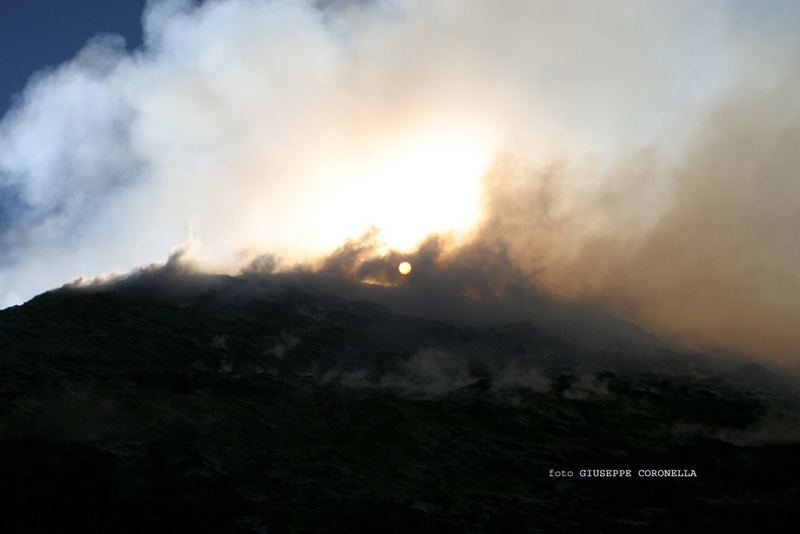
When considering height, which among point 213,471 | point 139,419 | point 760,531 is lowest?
point 760,531

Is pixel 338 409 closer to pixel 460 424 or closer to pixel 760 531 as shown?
pixel 460 424

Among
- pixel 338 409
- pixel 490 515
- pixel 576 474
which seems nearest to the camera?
pixel 490 515

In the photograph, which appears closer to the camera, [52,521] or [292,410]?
[52,521]

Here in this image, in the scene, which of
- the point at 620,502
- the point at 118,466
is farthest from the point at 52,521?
the point at 620,502

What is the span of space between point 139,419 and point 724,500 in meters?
122

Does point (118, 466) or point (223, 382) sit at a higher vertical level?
point (223, 382)

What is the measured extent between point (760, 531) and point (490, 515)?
43.8 meters

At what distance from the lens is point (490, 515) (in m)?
125

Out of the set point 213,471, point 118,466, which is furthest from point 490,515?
point 118,466

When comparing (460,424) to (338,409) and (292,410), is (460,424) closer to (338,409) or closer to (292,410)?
(338,409)

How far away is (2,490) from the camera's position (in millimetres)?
118875

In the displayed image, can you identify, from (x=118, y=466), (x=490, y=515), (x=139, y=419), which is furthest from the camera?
(x=139, y=419)

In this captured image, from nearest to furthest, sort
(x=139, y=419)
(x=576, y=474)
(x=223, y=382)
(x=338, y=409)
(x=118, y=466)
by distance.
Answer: (x=118, y=466) < (x=576, y=474) < (x=139, y=419) < (x=338, y=409) < (x=223, y=382)

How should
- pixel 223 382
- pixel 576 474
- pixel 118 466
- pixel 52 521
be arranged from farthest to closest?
pixel 223 382 < pixel 576 474 < pixel 118 466 < pixel 52 521
